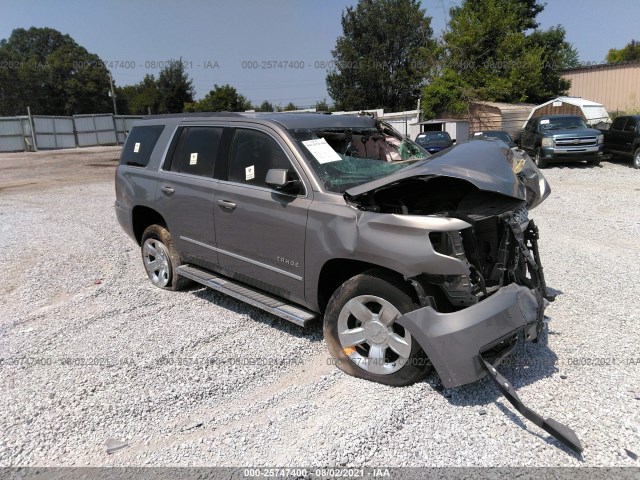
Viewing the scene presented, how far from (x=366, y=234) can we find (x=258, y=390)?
4.59 feet

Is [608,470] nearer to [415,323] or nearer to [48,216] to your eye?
[415,323]

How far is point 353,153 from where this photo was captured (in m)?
4.54

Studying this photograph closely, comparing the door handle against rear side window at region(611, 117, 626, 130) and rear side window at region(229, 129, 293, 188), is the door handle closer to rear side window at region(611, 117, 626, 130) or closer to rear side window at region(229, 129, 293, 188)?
rear side window at region(229, 129, 293, 188)

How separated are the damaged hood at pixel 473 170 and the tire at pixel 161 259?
2.65 meters

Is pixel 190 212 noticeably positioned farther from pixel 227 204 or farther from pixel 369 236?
pixel 369 236

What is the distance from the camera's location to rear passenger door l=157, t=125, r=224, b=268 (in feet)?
15.7

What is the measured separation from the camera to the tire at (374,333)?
3.33 meters

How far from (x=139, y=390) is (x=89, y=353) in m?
0.90

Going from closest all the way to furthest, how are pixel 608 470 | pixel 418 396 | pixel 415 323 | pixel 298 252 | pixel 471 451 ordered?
pixel 608 470 → pixel 471 451 → pixel 415 323 → pixel 418 396 → pixel 298 252

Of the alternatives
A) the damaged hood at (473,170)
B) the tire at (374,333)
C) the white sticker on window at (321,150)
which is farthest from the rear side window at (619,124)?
the tire at (374,333)

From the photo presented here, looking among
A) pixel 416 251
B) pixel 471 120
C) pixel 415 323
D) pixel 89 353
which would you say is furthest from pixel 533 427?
pixel 471 120

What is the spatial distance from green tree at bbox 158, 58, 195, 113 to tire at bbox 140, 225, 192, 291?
186 ft

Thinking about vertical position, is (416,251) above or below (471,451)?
above

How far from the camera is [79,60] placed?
68188 millimetres
